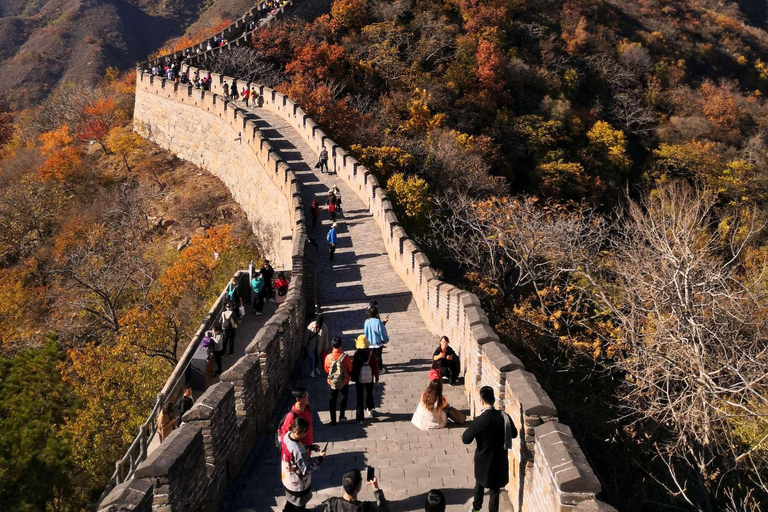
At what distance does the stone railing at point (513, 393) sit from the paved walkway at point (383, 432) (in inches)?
18.2

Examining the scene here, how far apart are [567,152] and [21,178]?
29.6 metres

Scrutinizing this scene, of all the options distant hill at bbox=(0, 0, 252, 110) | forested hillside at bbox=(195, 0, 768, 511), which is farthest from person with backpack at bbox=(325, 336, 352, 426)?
distant hill at bbox=(0, 0, 252, 110)

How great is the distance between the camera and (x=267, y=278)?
43.3 feet

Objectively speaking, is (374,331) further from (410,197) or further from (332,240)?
(410,197)

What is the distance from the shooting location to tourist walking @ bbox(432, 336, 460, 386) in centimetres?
846

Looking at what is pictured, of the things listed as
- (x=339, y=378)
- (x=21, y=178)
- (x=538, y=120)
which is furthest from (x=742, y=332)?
(x=21, y=178)

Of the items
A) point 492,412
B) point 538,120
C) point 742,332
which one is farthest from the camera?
point 538,120

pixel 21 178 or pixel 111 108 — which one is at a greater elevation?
pixel 111 108

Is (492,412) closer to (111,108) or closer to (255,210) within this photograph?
(255,210)

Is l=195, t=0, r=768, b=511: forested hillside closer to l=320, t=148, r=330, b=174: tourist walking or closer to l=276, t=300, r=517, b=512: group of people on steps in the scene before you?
l=320, t=148, r=330, b=174: tourist walking

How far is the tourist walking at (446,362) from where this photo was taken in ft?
27.8

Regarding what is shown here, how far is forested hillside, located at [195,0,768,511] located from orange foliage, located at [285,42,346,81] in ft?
0.53

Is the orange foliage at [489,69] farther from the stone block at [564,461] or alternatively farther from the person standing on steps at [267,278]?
the stone block at [564,461]

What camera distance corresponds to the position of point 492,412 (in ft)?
18.8
